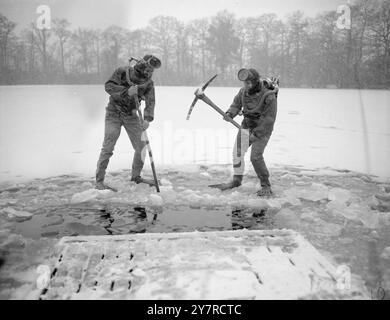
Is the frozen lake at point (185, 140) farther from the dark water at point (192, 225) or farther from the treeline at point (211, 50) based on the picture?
the treeline at point (211, 50)

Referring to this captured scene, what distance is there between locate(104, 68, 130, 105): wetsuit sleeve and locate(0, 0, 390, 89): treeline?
31.1 m

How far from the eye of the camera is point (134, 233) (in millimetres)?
3633

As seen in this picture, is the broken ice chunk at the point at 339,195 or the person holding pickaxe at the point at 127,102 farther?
the person holding pickaxe at the point at 127,102

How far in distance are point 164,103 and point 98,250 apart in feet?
47.2

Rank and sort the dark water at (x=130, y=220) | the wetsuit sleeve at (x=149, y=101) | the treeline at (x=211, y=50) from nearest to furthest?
the dark water at (x=130, y=220) → the wetsuit sleeve at (x=149, y=101) → the treeline at (x=211, y=50)

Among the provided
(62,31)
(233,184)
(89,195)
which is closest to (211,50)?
(62,31)

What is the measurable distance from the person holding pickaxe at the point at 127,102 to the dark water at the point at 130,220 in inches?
31.9

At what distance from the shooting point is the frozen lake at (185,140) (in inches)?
273

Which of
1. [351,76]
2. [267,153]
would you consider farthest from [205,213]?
[351,76]

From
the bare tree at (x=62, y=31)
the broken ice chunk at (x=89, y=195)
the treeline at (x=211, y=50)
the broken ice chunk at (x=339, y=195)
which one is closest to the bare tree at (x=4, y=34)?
the treeline at (x=211, y=50)

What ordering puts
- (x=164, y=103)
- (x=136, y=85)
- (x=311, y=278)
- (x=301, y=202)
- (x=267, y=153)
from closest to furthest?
(x=311, y=278) < (x=301, y=202) < (x=136, y=85) < (x=267, y=153) < (x=164, y=103)

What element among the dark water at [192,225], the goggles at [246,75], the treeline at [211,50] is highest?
the treeline at [211,50]

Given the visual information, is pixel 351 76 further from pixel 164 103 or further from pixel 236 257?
pixel 236 257

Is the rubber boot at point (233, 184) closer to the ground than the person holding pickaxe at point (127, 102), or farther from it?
closer to the ground
